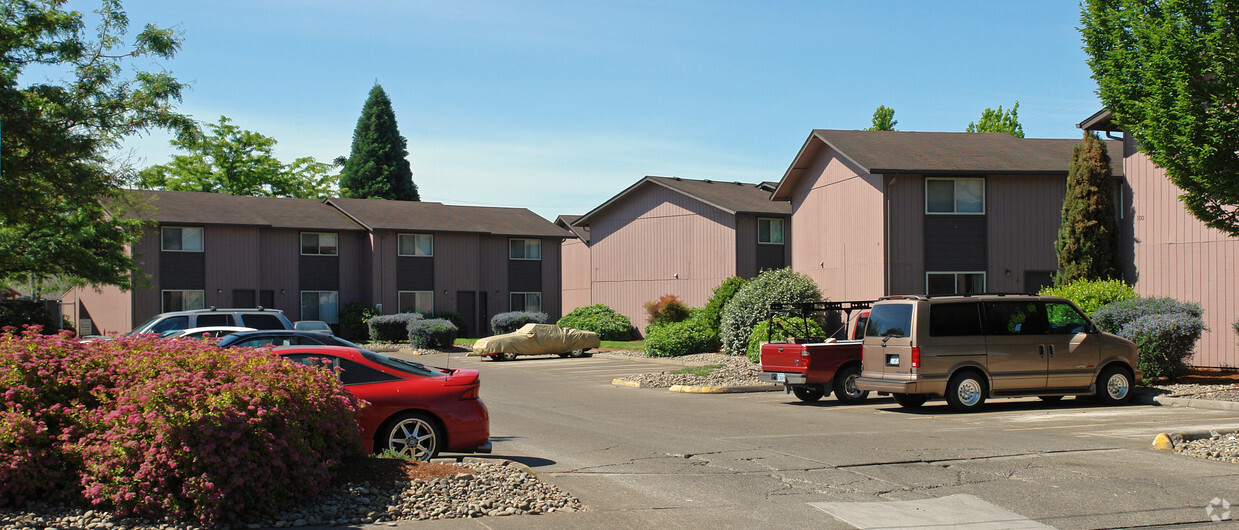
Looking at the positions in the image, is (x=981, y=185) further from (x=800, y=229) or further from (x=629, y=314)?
(x=629, y=314)

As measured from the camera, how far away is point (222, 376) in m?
7.89

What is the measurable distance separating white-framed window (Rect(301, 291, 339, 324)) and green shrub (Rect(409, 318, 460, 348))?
9381mm

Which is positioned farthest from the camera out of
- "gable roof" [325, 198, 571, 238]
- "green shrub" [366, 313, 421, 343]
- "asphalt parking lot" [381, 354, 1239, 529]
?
"gable roof" [325, 198, 571, 238]

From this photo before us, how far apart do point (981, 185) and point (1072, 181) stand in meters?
3.52

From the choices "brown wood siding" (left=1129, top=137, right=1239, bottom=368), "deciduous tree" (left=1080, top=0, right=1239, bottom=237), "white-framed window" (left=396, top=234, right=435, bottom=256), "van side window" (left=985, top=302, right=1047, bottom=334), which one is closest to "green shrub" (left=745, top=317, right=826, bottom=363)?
"brown wood siding" (left=1129, top=137, right=1239, bottom=368)

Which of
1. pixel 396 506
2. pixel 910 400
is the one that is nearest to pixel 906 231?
pixel 910 400

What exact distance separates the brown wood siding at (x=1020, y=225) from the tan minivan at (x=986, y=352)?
1183 centimetres

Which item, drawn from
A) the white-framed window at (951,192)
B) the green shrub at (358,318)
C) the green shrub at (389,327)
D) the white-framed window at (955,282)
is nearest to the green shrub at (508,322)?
the green shrub at (389,327)

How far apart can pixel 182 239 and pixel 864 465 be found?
38370 mm

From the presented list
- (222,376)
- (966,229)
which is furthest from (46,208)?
(966,229)

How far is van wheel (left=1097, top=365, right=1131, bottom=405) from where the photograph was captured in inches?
674

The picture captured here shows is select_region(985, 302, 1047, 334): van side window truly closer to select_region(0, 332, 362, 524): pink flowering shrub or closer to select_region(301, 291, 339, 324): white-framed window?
select_region(0, 332, 362, 524): pink flowering shrub

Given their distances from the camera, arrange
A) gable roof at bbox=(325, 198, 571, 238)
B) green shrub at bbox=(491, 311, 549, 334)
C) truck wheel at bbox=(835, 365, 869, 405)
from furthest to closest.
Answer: gable roof at bbox=(325, 198, 571, 238) < green shrub at bbox=(491, 311, 549, 334) < truck wheel at bbox=(835, 365, 869, 405)

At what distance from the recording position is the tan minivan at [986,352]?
1623cm
